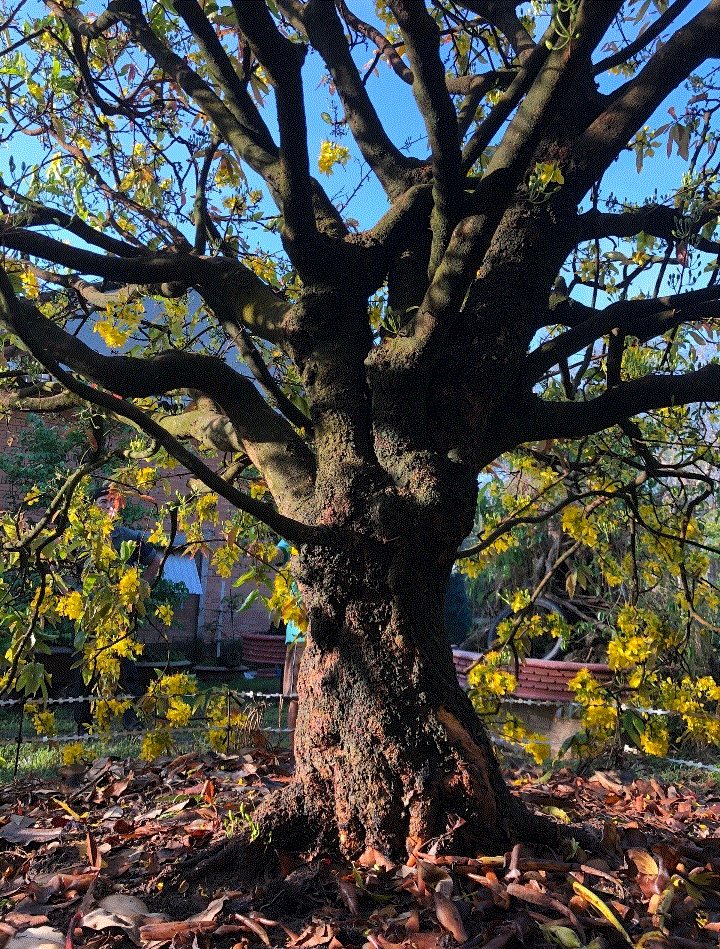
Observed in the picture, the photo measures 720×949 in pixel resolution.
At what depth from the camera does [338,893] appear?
1805 mm

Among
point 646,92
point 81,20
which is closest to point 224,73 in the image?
point 81,20

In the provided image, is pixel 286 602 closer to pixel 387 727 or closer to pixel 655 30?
pixel 387 727

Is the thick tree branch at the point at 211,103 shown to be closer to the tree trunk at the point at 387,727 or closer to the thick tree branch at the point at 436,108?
the thick tree branch at the point at 436,108

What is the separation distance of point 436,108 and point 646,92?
3.06 ft

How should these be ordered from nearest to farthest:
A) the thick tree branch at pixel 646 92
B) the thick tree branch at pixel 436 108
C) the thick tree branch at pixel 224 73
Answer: the thick tree branch at pixel 436 108 → the thick tree branch at pixel 224 73 → the thick tree branch at pixel 646 92

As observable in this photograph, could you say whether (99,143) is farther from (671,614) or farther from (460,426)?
(671,614)

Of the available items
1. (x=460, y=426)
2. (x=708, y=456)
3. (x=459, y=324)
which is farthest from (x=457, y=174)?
(x=708, y=456)

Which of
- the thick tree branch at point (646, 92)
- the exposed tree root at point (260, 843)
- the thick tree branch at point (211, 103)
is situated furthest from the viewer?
the thick tree branch at point (211, 103)

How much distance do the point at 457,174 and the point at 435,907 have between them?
187cm

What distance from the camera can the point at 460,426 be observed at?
231cm

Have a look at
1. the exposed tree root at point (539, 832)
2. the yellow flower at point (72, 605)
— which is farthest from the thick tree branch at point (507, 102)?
the yellow flower at point (72, 605)

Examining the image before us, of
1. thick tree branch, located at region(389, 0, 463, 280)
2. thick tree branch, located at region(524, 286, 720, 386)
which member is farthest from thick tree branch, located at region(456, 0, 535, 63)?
thick tree branch, located at region(389, 0, 463, 280)

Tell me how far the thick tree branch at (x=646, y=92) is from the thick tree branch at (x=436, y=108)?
564 mm

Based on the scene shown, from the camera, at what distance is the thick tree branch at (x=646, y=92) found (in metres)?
2.31
